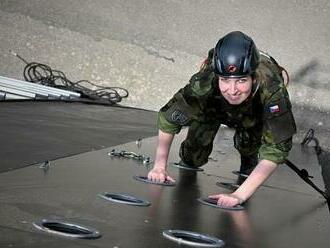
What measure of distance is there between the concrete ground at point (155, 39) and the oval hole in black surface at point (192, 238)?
339cm

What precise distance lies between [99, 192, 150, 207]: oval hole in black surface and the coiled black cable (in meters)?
2.79

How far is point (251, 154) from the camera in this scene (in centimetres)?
315

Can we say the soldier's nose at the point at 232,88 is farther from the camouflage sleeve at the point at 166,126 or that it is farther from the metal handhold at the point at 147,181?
the metal handhold at the point at 147,181

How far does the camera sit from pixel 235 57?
2248 mm

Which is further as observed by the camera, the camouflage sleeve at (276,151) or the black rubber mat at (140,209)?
the camouflage sleeve at (276,151)

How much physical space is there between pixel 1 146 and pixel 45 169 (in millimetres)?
293

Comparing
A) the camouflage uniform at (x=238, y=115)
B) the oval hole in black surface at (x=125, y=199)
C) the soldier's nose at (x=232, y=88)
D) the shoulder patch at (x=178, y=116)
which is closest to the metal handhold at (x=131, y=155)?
the camouflage uniform at (x=238, y=115)

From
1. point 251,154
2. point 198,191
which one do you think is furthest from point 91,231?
point 251,154

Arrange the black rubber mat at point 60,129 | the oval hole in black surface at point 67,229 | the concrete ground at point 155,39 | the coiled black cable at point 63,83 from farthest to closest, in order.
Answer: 1. the concrete ground at point 155,39
2. the coiled black cable at point 63,83
3. the black rubber mat at point 60,129
4. the oval hole in black surface at point 67,229

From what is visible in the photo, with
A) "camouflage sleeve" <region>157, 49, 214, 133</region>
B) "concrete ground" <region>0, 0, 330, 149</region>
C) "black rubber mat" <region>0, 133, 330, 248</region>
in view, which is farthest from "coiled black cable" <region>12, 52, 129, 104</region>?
"camouflage sleeve" <region>157, 49, 214, 133</region>

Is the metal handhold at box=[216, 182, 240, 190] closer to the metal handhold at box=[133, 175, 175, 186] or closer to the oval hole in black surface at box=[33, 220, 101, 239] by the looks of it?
the metal handhold at box=[133, 175, 175, 186]

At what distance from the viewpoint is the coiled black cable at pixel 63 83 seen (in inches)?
201

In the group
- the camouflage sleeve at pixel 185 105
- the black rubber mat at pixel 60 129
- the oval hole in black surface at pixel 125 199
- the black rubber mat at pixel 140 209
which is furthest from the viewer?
the black rubber mat at pixel 60 129

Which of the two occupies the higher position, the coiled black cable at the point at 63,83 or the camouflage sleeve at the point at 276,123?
the coiled black cable at the point at 63,83
